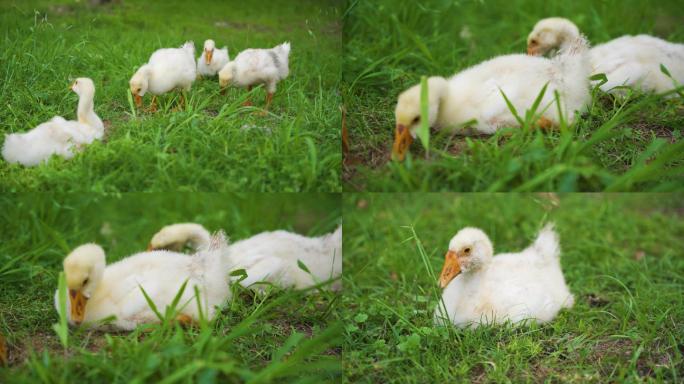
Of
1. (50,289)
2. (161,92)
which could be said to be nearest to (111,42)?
(161,92)

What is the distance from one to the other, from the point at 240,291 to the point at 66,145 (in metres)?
1.12

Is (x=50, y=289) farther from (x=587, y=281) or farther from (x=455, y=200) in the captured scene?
(x=587, y=281)

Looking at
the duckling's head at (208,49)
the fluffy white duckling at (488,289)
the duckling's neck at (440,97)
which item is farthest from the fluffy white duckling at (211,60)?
the fluffy white duckling at (488,289)

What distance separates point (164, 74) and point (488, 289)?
1.95 m

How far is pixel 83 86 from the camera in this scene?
11.6 ft

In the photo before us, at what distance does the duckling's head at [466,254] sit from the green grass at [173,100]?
678 millimetres

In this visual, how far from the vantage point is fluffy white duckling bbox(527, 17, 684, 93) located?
384cm

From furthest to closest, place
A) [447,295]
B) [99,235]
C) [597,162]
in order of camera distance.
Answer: [99,235] < [447,295] < [597,162]

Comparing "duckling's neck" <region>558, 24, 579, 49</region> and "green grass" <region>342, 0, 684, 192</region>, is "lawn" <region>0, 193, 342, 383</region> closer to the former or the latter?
"green grass" <region>342, 0, 684, 192</region>

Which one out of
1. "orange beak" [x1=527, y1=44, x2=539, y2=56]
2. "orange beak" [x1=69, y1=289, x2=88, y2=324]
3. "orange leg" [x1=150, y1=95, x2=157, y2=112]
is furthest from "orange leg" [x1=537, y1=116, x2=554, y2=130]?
"orange beak" [x1=69, y1=289, x2=88, y2=324]

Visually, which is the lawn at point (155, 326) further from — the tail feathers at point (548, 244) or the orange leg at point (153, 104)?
the tail feathers at point (548, 244)

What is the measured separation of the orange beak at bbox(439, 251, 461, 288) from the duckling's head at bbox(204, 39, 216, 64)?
1598 mm

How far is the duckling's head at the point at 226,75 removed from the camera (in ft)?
12.0

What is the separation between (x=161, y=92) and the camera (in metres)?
3.58
